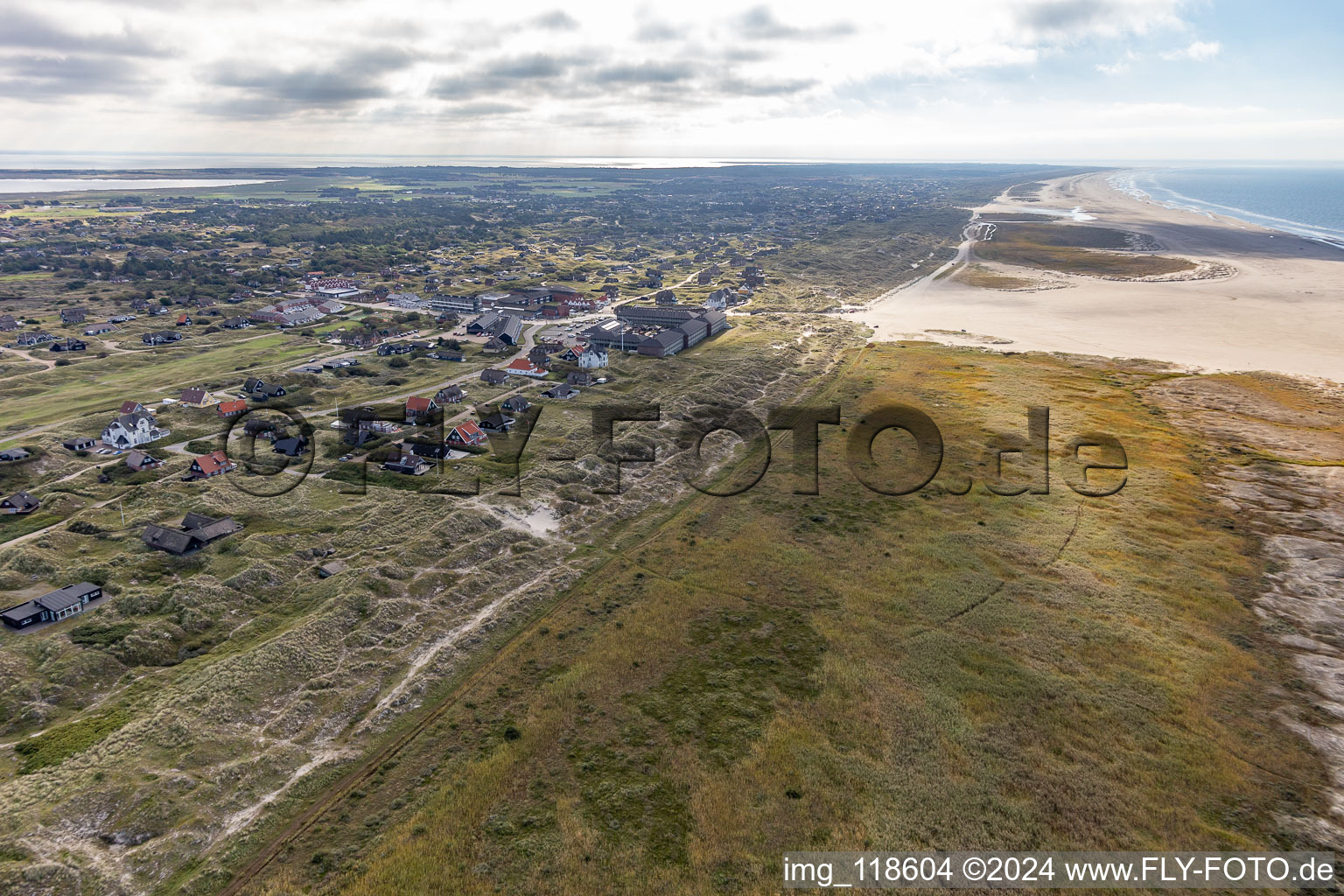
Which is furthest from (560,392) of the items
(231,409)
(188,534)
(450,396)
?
(188,534)

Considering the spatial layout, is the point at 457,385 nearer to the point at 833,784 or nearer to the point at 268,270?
the point at 833,784

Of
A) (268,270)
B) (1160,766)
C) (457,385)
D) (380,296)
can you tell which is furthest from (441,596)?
(268,270)

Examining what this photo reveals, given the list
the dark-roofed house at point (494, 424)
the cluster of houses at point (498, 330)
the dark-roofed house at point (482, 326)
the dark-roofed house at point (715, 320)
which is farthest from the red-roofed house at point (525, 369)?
the dark-roofed house at point (715, 320)

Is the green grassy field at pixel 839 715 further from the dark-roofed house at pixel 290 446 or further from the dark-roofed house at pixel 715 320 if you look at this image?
the dark-roofed house at pixel 715 320

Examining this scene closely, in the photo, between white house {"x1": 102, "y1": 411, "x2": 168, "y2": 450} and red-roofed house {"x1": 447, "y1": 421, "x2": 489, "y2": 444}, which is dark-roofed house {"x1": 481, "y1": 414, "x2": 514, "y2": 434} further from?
white house {"x1": 102, "y1": 411, "x2": 168, "y2": 450}

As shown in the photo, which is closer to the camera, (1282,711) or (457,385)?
(1282,711)

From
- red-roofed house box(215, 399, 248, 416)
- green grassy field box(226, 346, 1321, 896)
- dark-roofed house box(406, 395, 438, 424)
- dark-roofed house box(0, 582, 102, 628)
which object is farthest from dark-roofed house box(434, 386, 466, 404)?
dark-roofed house box(0, 582, 102, 628)
